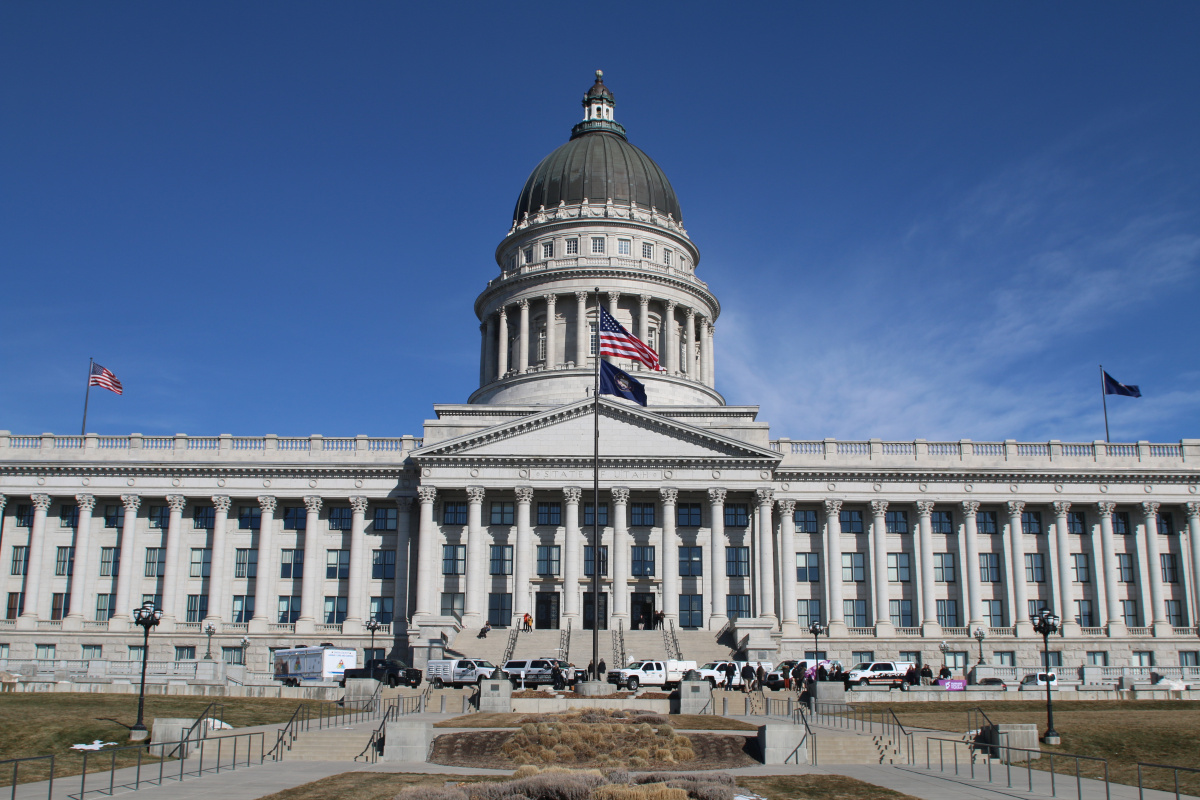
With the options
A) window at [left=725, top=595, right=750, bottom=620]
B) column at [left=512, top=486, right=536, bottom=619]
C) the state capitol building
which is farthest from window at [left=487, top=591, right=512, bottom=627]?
window at [left=725, top=595, right=750, bottom=620]

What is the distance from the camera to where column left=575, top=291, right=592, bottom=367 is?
85.9 m

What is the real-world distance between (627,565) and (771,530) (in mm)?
9616

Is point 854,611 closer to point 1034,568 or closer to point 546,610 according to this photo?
point 1034,568

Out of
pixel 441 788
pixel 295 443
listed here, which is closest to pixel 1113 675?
pixel 441 788

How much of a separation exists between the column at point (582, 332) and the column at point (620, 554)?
61.7 ft

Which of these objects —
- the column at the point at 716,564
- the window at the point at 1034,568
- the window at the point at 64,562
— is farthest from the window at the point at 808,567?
the window at the point at 64,562

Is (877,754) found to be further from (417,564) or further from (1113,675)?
(417,564)

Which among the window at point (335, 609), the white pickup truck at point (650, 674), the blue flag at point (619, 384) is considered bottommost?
the white pickup truck at point (650, 674)

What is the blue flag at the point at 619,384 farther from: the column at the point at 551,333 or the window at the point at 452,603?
the column at the point at 551,333

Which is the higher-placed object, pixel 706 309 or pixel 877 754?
pixel 706 309

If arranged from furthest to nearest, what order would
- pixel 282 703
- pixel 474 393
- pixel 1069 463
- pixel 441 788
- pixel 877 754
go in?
pixel 474 393, pixel 1069 463, pixel 282 703, pixel 877 754, pixel 441 788

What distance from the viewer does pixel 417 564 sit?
7081 cm

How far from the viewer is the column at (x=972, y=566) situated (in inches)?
2751

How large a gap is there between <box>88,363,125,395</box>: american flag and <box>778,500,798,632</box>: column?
42.4m
